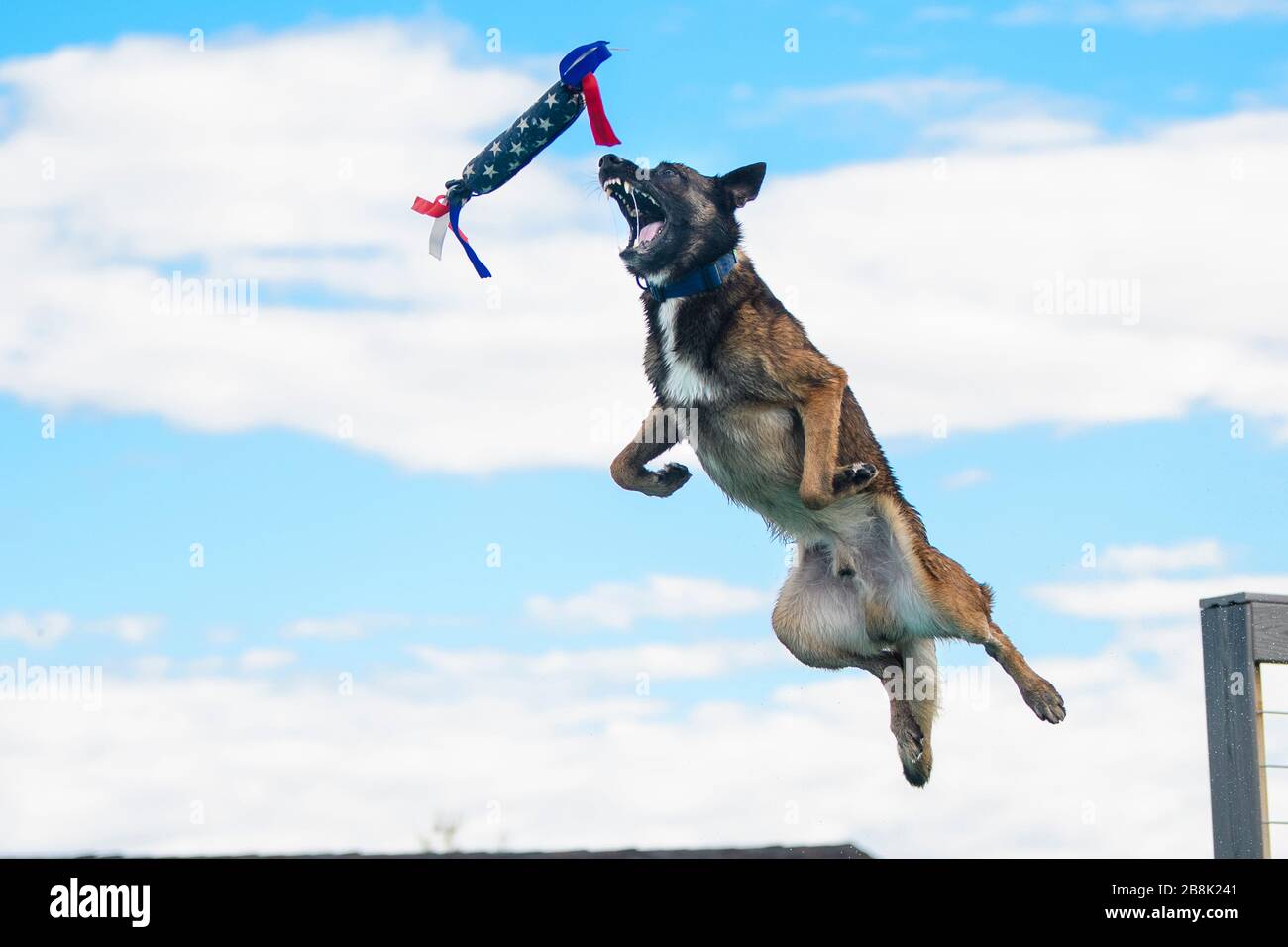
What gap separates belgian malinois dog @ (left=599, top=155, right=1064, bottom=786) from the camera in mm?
6777

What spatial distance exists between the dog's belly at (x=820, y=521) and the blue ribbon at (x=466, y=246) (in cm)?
128

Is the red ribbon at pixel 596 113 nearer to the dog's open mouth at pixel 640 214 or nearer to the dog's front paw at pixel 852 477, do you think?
the dog's open mouth at pixel 640 214

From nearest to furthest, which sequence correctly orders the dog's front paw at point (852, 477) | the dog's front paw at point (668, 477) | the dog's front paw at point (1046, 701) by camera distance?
1. the dog's front paw at point (852, 477)
2. the dog's front paw at point (1046, 701)
3. the dog's front paw at point (668, 477)

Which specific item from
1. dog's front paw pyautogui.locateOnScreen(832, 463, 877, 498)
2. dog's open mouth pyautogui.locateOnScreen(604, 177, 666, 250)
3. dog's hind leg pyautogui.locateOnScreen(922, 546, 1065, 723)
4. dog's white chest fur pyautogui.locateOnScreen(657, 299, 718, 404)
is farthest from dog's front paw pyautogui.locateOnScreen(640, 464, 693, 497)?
dog's hind leg pyautogui.locateOnScreen(922, 546, 1065, 723)

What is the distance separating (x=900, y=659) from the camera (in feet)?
23.6

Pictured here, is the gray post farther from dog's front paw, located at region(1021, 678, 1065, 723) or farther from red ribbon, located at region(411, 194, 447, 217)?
red ribbon, located at region(411, 194, 447, 217)

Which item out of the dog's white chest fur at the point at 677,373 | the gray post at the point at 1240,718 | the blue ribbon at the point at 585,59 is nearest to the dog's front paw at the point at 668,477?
the dog's white chest fur at the point at 677,373

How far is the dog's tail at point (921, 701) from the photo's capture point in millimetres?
6898

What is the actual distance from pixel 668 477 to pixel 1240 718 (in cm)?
298

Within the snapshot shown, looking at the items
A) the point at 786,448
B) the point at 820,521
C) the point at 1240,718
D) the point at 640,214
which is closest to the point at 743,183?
the point at 640,214

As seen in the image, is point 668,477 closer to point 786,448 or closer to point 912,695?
point 786,448
